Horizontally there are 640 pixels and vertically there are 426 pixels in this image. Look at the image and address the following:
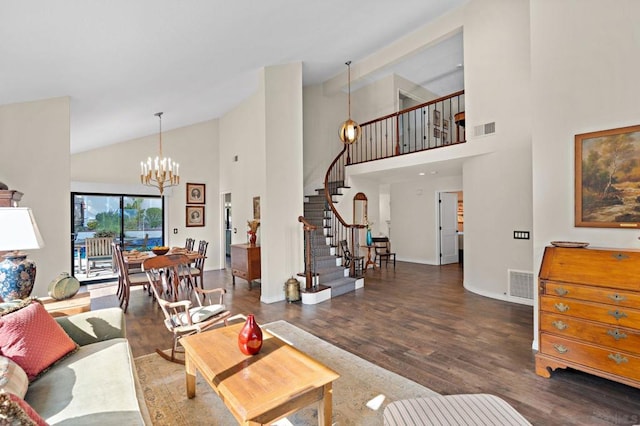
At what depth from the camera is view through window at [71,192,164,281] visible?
6.71 m

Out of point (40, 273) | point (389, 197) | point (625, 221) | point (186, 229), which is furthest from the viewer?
point (389, 197)

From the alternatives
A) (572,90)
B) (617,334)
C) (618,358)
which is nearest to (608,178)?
(572,90)

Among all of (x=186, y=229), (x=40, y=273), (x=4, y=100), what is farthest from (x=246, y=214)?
(x=4, y=100)

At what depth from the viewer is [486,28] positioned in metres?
5.20

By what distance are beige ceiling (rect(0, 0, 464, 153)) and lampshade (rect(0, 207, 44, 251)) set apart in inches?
51.9

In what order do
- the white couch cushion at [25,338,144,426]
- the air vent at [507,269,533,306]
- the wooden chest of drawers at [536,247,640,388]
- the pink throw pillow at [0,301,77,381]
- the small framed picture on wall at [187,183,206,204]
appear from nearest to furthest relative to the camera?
the white couch cushion at [25,338,144,426] < the pink throw pillow at [0,301,77,381] < the wooden chest of drawers at [536,247,640,388] < the air vent at [507,269,533,306] < the small framed picture on wall at [187,183,206,204]

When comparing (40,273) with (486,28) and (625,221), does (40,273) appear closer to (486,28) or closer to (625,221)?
(625,221)

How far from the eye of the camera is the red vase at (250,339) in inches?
80.0

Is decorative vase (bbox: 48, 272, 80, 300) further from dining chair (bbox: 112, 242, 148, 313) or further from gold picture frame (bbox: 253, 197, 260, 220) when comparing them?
gold picture frame (bbox: 253, 197, 260, 220)

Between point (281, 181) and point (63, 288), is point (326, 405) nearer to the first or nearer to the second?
point (63, 288)

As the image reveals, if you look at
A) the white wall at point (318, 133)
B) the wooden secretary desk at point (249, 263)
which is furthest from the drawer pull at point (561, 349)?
the white wall at point (318, 133)

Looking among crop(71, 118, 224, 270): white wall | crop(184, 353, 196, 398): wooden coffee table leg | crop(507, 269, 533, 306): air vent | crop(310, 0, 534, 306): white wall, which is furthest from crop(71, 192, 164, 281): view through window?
crop(507, 269, 533, 306): air vent

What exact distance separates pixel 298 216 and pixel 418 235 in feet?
14.9

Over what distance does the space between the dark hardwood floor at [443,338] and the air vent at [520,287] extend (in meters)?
0.22
